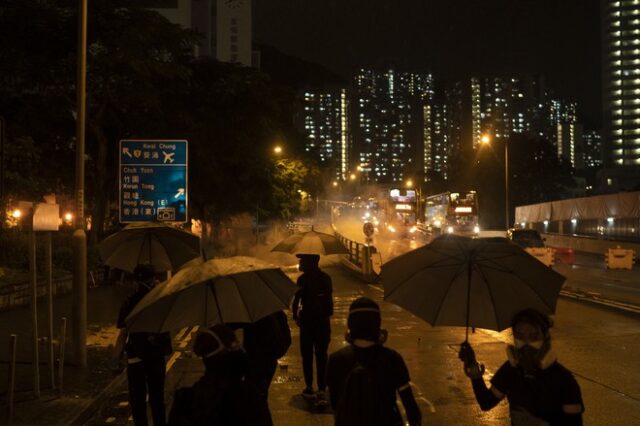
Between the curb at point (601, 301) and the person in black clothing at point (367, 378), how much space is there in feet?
45.5

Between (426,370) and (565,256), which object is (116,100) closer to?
(426,370)

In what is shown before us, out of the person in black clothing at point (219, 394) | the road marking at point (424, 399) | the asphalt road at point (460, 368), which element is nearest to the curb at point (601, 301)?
the asphalt road at point (460, 368)

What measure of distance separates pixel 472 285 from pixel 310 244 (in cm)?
437

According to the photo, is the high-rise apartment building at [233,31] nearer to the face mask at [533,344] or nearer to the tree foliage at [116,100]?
the tree foliage at [116,100]

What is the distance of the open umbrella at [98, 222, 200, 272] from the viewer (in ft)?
29.2

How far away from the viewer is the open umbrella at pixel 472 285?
4.59 m

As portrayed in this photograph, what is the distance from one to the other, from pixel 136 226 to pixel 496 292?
5711 millimetres

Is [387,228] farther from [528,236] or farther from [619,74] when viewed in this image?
[619,74]

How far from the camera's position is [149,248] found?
29.6 feet

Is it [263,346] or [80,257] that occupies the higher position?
[80,257]

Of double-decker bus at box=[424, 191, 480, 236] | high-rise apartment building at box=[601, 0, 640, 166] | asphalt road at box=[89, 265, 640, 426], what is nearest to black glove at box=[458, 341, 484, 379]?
asphalt road at box=[89, 265, 640, 426]

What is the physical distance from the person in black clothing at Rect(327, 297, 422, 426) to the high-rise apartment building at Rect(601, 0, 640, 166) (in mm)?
196298

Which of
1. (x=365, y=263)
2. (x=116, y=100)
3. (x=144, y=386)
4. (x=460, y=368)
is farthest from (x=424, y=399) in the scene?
(x=116, y=100)

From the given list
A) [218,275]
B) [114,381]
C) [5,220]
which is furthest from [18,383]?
[5,220]
